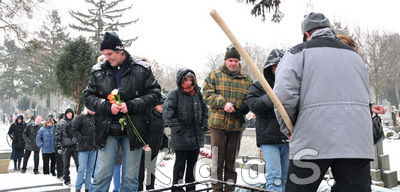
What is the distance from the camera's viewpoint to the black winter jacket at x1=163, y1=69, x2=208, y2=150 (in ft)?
15.0

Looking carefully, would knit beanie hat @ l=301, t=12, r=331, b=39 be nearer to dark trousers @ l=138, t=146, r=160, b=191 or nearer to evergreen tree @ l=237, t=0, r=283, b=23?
dark trousers @ l=138, t=146, r=160, b=191

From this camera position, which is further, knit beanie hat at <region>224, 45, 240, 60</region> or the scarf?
the scarf

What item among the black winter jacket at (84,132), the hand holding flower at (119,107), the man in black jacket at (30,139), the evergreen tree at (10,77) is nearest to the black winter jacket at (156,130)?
the black winter jacket at (84,132)

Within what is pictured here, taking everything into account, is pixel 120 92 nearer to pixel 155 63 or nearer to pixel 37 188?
pixel 37 188

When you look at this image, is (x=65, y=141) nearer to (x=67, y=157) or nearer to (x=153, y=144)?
(x=67, y=157)

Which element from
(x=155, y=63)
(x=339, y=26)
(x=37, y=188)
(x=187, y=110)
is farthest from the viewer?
(x=155, y=63)

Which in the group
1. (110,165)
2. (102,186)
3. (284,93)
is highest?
(284,93)

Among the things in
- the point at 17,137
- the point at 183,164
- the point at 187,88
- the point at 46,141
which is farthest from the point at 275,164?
the point at 17,137

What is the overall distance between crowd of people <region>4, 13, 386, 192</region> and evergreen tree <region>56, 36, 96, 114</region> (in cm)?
1169

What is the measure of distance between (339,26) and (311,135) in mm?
31176

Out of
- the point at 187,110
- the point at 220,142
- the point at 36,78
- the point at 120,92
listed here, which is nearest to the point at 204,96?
the point at 187,110

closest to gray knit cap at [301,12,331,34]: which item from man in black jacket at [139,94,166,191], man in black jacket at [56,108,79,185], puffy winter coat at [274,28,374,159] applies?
puffy winter coat at [274,28,374,159]

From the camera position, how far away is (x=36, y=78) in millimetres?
45688

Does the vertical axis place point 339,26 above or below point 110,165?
above
